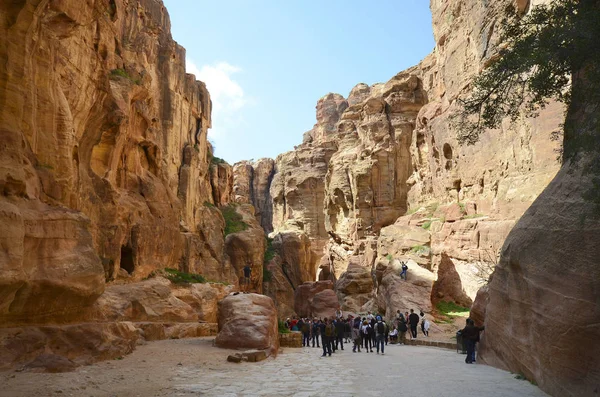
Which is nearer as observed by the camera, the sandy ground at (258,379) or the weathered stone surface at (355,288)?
the sandy ground at (258,379)

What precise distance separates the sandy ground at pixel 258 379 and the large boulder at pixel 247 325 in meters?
1.55

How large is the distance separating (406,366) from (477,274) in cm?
1400

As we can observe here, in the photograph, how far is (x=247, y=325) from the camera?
52.8ft

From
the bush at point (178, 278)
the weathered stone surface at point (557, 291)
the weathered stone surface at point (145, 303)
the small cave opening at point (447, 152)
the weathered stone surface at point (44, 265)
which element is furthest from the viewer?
the small cave opening at point (447, 152)

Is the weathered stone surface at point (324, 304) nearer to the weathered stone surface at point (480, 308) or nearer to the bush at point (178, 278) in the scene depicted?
the bush at point (178, 278)

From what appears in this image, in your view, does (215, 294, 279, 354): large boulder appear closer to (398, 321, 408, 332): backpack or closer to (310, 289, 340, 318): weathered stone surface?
(398, 321, 408, 332): backpack

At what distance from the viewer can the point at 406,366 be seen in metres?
12.9

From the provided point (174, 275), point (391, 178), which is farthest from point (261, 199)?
point (174, 275)

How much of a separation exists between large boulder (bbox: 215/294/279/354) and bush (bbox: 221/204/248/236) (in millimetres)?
36551

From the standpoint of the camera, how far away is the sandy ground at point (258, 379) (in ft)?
27.7

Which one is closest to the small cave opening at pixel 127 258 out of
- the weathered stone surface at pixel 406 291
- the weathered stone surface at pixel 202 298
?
the weathered stone surface at pixel 202 298

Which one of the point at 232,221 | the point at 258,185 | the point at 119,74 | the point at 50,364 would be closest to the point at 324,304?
the point at 232,221

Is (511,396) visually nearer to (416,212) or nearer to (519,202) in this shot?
(519,202)

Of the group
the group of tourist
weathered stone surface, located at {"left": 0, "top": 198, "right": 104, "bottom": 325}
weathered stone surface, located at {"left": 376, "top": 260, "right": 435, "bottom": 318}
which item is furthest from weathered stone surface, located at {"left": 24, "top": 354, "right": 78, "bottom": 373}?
weathered stone surface, located at {"left": 376, "top": 260, "right": 435, "bottom": 318}
